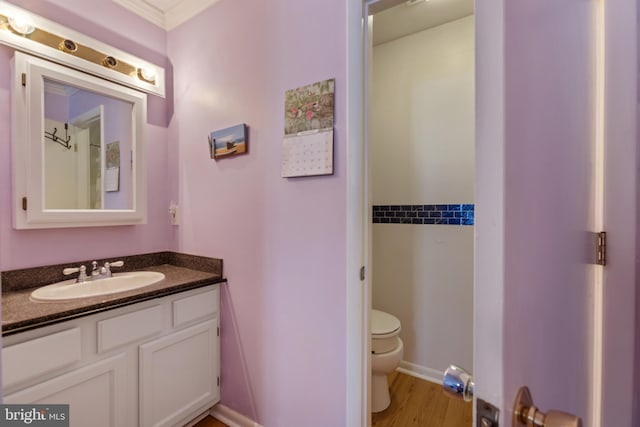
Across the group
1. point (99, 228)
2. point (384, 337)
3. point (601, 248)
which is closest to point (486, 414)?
point (601, 248)

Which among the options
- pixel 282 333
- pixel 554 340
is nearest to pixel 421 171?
pixel 282 333

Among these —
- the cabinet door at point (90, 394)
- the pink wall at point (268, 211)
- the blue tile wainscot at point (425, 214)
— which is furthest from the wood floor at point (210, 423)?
the blue tile wainscot at point (425, 214)

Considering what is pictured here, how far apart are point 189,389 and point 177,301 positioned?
18.8 inches

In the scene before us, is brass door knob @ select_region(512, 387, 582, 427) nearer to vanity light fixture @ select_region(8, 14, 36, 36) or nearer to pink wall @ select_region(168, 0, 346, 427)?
pink wall @ select_region(168, 0, 346, 427)

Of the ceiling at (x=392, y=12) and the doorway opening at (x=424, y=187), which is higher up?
the ceiling at (x=392, y=12)

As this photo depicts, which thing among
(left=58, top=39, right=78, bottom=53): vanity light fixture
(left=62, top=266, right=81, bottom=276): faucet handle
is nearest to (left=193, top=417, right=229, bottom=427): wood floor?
(left=62, top=266, right=81, bottom=276): faucet handle

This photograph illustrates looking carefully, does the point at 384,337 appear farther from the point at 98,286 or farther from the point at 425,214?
the point at 98,286

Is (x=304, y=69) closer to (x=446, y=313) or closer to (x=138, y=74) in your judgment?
(x=138, y=74)

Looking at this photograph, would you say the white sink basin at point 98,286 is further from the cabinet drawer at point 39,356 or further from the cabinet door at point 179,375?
the cabinet door at point 179,375

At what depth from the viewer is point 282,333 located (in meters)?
1.37

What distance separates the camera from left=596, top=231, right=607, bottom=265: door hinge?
0.66 metres

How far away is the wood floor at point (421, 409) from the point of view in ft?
5.13

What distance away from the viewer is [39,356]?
96 centimetres

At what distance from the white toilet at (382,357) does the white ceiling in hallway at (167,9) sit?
7.02ft
